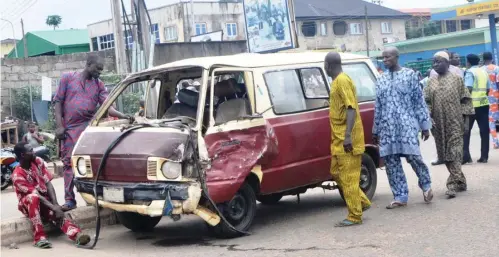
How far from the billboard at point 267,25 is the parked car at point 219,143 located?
10614mm

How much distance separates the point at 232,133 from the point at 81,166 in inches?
61.5

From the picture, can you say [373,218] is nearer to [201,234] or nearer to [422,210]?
[422,210]

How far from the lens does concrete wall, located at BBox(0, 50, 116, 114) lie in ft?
74.8

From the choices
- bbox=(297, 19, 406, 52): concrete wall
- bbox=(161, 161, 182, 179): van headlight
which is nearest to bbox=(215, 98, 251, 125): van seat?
bbox=(161, 161, 182, 179): van headlight

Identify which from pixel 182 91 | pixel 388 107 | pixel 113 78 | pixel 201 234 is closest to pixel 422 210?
pixel 388 107

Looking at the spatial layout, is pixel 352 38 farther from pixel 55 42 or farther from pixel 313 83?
pixel 313 83

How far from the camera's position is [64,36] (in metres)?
48.3

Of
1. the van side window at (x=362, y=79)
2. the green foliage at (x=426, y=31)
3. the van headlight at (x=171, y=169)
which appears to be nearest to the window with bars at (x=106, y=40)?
the green foliage at (x=426, y=31)

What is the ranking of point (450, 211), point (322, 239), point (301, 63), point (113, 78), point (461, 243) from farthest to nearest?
point (113, 78) → point (301, 63) → point (450, 211) → point (322, 239) → point (461, 243)

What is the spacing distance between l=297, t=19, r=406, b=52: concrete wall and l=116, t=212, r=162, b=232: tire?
4993 cm

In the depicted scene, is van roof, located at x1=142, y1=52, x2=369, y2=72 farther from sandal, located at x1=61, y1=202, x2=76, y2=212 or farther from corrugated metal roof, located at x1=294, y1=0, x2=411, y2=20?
corrugated metal roof, located at x1=294, y1=0, x2=411, y2=20

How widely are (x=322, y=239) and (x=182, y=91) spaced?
7.61 feet

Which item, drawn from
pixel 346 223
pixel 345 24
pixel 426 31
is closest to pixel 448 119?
pixel 346 223

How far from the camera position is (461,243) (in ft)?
20.5
